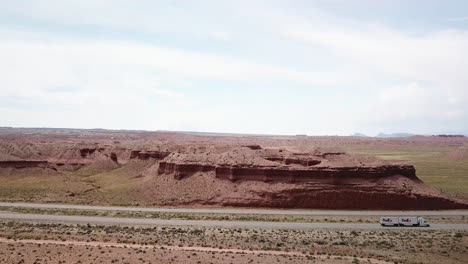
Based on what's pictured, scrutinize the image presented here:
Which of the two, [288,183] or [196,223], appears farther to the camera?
[288,183]

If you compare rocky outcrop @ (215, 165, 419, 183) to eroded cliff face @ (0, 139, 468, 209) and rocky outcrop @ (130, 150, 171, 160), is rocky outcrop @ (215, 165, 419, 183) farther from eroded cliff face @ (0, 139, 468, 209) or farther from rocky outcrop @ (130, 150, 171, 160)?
rocky outcrop @ (130, 150, 171, 160)

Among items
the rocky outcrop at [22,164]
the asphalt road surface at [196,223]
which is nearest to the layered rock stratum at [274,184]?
the asphalt road surface at [196,223]

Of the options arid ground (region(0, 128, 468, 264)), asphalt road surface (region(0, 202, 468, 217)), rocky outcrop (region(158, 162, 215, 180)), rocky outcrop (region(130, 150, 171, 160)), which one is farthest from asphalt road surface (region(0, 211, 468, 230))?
rocky outcrop (region(130, 150, 171, 160))

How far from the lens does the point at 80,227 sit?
1780 inches

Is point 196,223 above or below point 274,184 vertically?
below

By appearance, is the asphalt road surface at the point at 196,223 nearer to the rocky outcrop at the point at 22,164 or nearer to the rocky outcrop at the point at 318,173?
the rocky outcrop at the point at 318,173

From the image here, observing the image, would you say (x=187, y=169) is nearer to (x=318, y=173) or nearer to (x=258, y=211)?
(x=258, y=211)

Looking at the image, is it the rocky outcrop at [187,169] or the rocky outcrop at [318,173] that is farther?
the rocky outcrop at [187,169]

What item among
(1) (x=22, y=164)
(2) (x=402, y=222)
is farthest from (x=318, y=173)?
(1) (x=22, y=164)

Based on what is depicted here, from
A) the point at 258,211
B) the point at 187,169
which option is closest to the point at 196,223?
the point at 258,211

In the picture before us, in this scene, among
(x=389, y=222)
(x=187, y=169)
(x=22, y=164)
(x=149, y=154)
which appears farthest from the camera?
(x=22, y=164)

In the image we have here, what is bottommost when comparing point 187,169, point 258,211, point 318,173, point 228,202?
point 258,211

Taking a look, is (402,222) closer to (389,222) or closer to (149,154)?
(389,222)

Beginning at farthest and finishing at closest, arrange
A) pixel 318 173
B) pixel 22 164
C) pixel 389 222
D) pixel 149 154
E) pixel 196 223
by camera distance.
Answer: pixel 22 164
pixel 149 154
pixel 318 173
pixel 196 223
pixel 389 222
